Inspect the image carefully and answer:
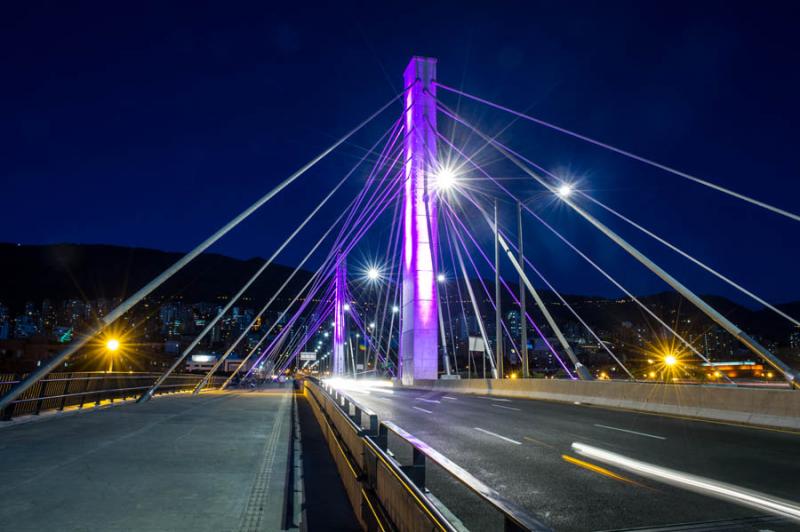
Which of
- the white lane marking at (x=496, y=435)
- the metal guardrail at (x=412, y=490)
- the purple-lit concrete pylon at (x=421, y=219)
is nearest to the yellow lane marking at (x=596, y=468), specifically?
the white lane marking at (x=496, y=435)

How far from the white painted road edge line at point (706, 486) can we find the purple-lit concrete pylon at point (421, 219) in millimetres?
26031

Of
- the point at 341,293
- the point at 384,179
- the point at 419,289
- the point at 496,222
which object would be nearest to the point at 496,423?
the point at 496,222

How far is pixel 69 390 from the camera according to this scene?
1909 centimetres

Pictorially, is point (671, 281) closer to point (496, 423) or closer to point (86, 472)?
point (496, 423)

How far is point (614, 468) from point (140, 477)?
Answer: 680 cm

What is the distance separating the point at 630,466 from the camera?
9188 mm

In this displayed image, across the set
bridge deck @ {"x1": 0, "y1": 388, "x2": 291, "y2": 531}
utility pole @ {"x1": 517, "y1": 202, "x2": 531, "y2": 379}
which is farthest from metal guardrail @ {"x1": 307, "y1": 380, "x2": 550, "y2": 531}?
utility pole @ {"x1": 517, "y1": 202, "x2": 531, "y2": 379}

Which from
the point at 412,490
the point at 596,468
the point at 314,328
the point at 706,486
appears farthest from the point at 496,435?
the point at 314,328

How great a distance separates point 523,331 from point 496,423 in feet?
45.5

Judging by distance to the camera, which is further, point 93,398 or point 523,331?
point 523,331

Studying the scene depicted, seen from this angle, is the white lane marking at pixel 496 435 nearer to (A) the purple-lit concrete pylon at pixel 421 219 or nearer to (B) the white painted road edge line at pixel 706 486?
(B) the white painted road edge line at pixel 706 486

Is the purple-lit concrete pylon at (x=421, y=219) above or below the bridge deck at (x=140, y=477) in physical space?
above

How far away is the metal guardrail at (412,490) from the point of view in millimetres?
3600

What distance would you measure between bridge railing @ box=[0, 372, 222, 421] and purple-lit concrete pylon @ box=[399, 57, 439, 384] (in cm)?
1529
